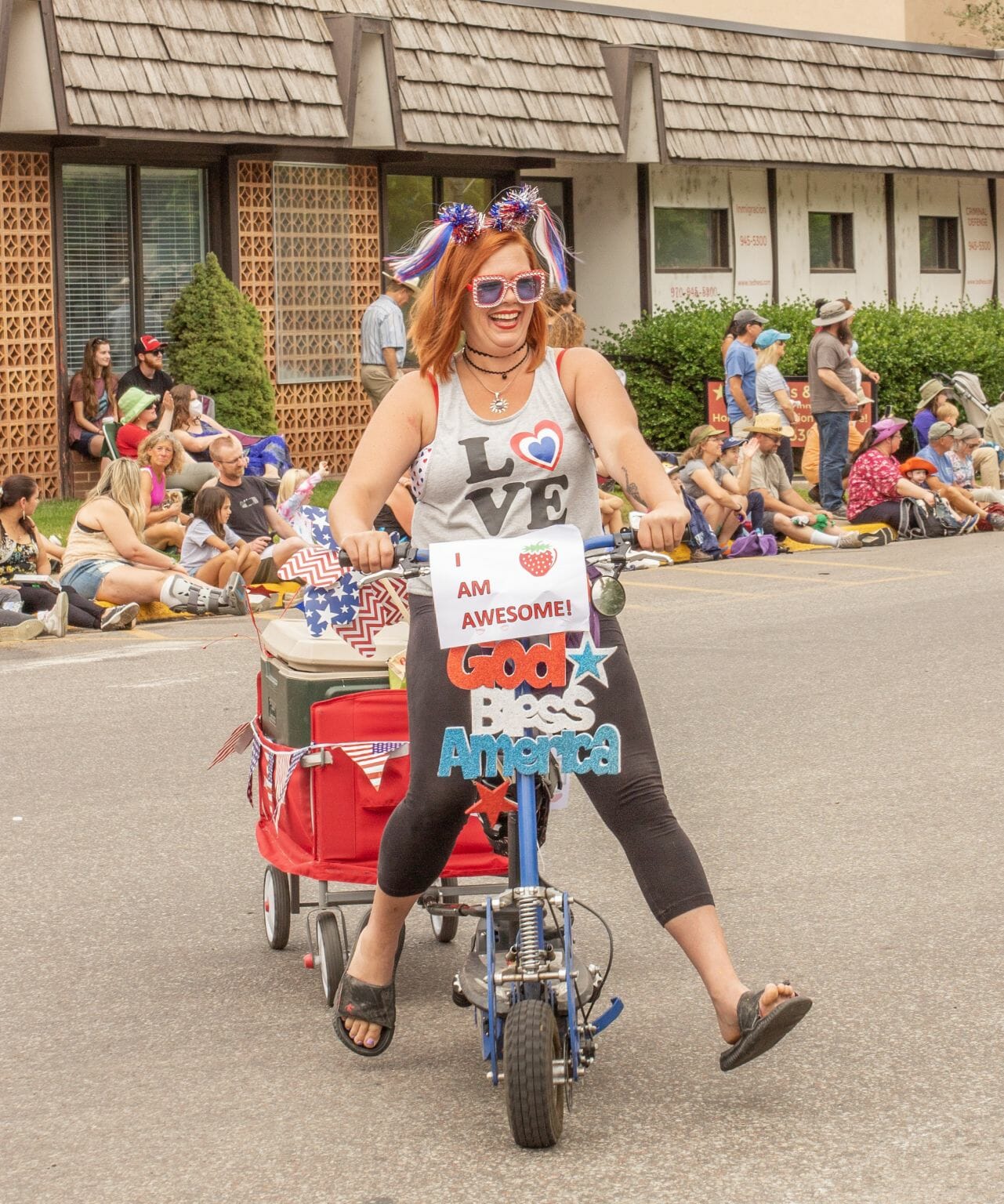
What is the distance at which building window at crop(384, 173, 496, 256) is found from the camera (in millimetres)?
22812

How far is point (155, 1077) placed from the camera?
469 centimetres

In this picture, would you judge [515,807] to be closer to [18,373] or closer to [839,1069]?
[839,1069]

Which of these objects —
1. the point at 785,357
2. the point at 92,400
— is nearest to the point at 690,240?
the point at 785,357

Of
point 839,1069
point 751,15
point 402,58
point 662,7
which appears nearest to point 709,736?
point 839,1069

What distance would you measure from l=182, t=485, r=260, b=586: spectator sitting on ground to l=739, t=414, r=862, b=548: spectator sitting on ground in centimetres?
433

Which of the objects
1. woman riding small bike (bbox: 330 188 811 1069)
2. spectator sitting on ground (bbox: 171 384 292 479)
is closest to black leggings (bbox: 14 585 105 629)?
spectator sitting on ground (bbox: 171 384 292 479)

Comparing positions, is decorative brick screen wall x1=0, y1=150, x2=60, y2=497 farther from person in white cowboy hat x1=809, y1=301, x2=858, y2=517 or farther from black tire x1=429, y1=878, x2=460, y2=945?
black tire x1=429, y1=878, x2=460, y2=945

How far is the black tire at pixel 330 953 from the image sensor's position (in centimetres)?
512

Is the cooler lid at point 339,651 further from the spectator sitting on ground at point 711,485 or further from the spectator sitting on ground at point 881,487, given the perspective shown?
the spectator sitting on ground at point 881,487

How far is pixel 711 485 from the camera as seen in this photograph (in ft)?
50.6

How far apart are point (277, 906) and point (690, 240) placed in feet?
72.0

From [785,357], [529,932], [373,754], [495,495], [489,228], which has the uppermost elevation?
[785,357]

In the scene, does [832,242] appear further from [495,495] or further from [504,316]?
[495,495]

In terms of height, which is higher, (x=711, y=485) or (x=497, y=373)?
(x=497, y=373)
